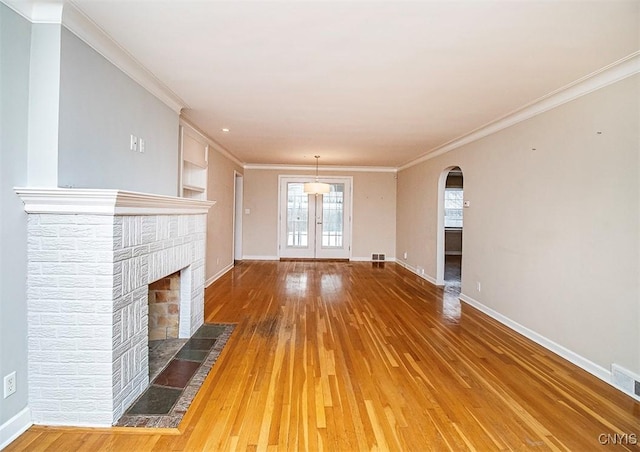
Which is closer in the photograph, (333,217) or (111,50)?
(111,50)

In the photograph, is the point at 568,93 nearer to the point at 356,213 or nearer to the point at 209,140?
the point at 209,140

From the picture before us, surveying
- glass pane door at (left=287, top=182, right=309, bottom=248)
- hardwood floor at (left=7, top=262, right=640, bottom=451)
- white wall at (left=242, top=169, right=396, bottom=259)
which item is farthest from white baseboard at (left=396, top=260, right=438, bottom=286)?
glass pane door at (left=287, top=182, right=309, bottom=248)

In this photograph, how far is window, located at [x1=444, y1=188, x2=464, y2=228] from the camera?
31.8 ft

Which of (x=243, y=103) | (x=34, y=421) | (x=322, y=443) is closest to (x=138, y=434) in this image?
(x=34, y=421)

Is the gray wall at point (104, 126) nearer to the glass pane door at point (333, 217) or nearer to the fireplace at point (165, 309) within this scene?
the fireplace at point (165, 309)

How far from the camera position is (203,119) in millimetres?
4125

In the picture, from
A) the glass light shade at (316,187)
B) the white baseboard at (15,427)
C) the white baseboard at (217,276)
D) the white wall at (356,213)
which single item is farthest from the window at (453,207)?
the white baseboard at (15,427)

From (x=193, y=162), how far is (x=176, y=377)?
2940mm

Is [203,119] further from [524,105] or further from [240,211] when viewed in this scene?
[240,211]

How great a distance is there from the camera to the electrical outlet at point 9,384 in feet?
5.75

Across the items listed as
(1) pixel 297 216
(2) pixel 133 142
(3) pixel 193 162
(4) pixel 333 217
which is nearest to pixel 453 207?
(4) pixel 333 217

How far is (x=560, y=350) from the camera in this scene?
9.80ft

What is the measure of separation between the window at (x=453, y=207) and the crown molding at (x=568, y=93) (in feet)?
17.4

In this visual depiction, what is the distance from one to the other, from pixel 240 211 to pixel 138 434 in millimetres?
6516
